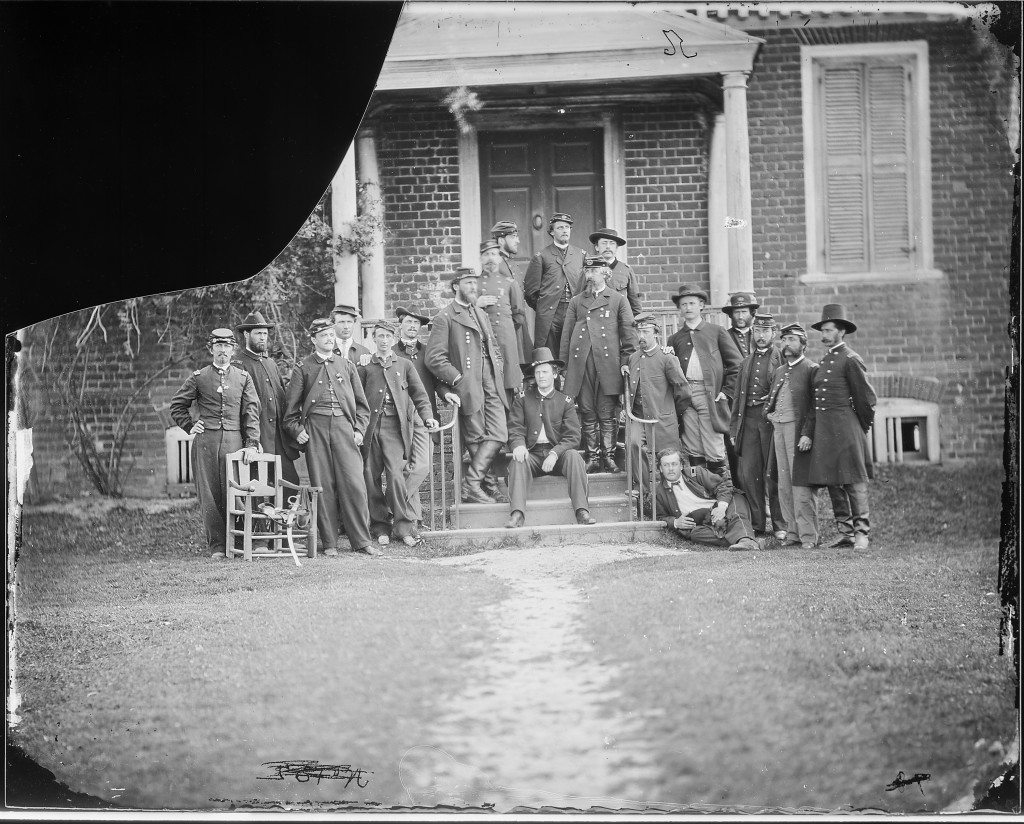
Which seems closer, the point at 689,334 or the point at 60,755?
the point at 60,755

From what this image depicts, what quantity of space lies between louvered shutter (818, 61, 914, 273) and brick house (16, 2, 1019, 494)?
1 centimetres

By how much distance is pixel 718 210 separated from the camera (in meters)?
5.69

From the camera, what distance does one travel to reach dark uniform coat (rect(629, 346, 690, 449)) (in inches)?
220

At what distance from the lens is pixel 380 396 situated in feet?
19.0

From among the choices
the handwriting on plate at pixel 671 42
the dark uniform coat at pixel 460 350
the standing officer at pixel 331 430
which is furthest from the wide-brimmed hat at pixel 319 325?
the handwriting on plate at pixel 671 42

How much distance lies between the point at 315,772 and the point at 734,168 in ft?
12.1

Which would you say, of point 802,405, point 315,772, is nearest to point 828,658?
point 802,405

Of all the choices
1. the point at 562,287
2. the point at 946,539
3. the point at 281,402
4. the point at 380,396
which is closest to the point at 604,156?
the point at 562,287

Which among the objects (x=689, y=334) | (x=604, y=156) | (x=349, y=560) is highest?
(x=604, y=156)

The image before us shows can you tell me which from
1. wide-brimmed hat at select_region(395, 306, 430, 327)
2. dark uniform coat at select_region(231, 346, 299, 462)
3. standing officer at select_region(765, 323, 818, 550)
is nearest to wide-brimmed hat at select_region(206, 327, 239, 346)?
dark uniform coat at select_region(231, 346, 299, 462)

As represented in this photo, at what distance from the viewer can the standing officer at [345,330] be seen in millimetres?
5719

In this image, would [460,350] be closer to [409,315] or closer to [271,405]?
[409,315]

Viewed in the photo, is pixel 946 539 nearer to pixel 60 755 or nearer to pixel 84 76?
pixel 60 755

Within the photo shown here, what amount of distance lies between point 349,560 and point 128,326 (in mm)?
1685
